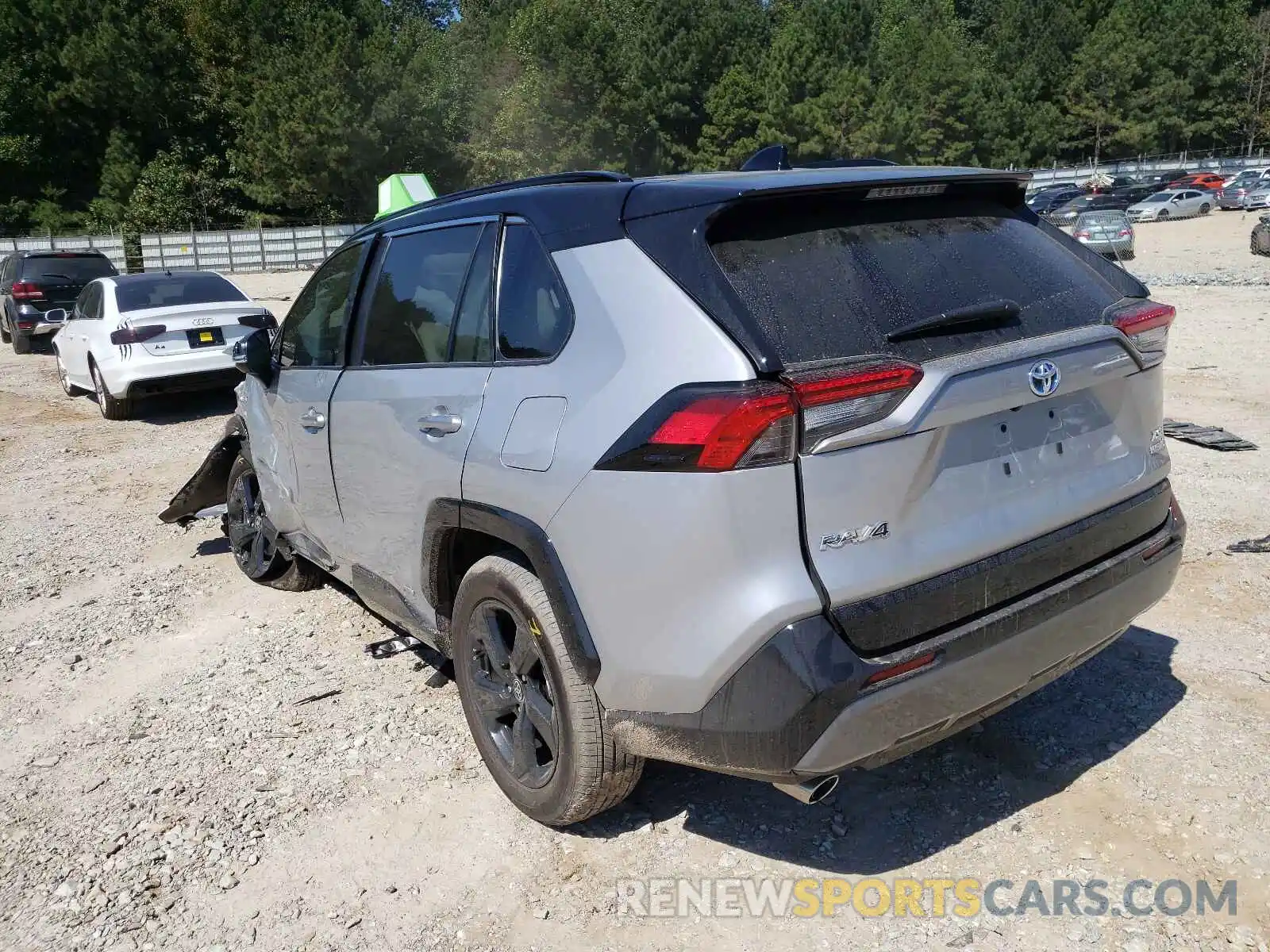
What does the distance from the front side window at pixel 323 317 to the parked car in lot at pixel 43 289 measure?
1417 centimetres

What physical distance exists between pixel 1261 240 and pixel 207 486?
2573 cm

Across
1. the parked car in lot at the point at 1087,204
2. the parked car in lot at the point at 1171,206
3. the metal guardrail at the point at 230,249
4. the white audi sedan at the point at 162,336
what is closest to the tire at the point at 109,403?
the white audi sedan at the point at 162,336

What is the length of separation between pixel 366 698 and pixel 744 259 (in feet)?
8.45

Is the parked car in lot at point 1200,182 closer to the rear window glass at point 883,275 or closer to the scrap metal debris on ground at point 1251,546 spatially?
the scrap metal debris on ground at point 1251,546

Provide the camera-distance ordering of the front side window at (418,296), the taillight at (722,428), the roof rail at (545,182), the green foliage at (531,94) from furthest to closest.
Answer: the green foliage at (531,94)
the front side window at (418,296)
the roof rail at (545,182)
the taillight at (722,428)

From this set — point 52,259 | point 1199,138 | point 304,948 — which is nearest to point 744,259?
point 304,948

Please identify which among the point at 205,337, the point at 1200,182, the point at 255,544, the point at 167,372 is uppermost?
the point at 1200,182

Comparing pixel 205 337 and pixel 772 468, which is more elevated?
pixel 772 468

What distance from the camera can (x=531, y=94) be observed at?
59906 millimetres

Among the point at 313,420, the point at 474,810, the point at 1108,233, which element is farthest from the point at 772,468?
the point at 1108,233

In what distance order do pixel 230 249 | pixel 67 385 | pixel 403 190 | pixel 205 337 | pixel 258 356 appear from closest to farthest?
pixel 258 356 → pixel 205 337 → pixel 67 385 → pixel 403 190 → pixel 230 249

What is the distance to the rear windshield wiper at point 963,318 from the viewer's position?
8.12 ft

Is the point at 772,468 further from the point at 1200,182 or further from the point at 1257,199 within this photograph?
the point at 1200,182

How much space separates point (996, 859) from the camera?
288 cm
